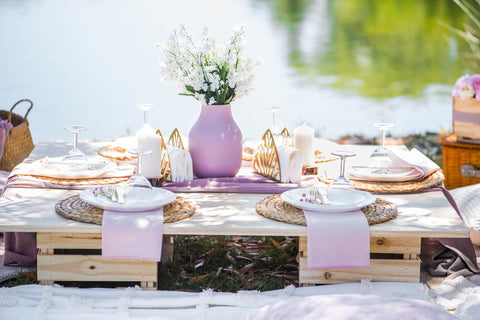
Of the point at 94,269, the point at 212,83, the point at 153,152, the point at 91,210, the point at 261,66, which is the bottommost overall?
the point at 94,269

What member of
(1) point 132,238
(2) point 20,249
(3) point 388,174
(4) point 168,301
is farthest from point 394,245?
(2) point 20,249

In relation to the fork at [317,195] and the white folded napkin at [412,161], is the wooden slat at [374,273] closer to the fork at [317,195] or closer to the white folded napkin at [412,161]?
the fork at [317,195]

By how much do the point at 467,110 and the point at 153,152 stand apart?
7.03 feet

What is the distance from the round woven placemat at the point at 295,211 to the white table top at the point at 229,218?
24 millimetres

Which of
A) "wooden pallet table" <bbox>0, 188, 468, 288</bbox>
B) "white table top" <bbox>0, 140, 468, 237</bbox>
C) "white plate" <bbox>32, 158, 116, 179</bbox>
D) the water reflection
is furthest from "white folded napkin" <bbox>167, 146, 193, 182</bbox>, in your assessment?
the water reflection

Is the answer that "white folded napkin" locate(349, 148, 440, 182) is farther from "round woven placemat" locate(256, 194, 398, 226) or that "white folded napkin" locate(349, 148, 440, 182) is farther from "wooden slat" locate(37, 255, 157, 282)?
"wooden slat" locate(37, 255, 157, 282)

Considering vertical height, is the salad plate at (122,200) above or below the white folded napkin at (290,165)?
below

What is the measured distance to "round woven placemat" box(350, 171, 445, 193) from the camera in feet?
9.90

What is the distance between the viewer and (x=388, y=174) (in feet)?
10.3

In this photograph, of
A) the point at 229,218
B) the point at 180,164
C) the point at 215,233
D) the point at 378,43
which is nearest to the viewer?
the point at 215,233

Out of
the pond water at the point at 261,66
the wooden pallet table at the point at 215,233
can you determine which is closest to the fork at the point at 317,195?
the wooden pallet table at the point at 215,233

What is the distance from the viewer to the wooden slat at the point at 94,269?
2.64 meters

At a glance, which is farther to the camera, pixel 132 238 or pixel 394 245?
pixel 394 245

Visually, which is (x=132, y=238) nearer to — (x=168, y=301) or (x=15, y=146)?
(x=168, y=301)
